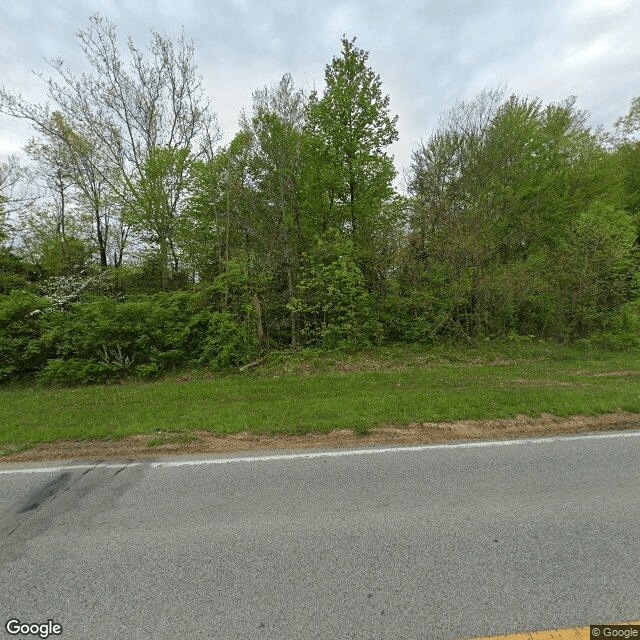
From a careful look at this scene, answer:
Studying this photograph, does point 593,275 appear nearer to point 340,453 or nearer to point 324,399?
point 324,399

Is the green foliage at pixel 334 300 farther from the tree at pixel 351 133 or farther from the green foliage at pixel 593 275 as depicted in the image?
the green foliage at pixel 593 275

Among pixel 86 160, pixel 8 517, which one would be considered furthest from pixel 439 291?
pixel 86 160

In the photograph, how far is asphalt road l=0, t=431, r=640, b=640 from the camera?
2.11m

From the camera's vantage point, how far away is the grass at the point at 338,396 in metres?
5.59

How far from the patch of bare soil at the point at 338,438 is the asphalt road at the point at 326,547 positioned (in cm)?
59

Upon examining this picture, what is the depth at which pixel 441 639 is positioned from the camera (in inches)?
76.0

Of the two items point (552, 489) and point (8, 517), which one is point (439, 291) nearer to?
point (552, 489)

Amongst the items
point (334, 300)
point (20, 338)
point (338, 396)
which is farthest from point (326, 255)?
point (20, 338)

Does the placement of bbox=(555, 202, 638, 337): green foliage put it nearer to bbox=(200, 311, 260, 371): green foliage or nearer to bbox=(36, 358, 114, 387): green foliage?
bbox=(200, 311, 260, 371): green foliage

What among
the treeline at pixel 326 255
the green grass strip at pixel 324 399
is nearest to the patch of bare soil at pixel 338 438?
the green grass strip at pixel 324 399

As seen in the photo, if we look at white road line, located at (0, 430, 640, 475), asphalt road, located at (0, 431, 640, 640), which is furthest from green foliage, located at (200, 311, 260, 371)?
asphalt road, located at (0, 431, 640, 640)

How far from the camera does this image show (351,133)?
13.2 m

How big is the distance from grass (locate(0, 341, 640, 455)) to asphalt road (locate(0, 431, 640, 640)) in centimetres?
141

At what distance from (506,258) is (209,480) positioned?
15.4m
